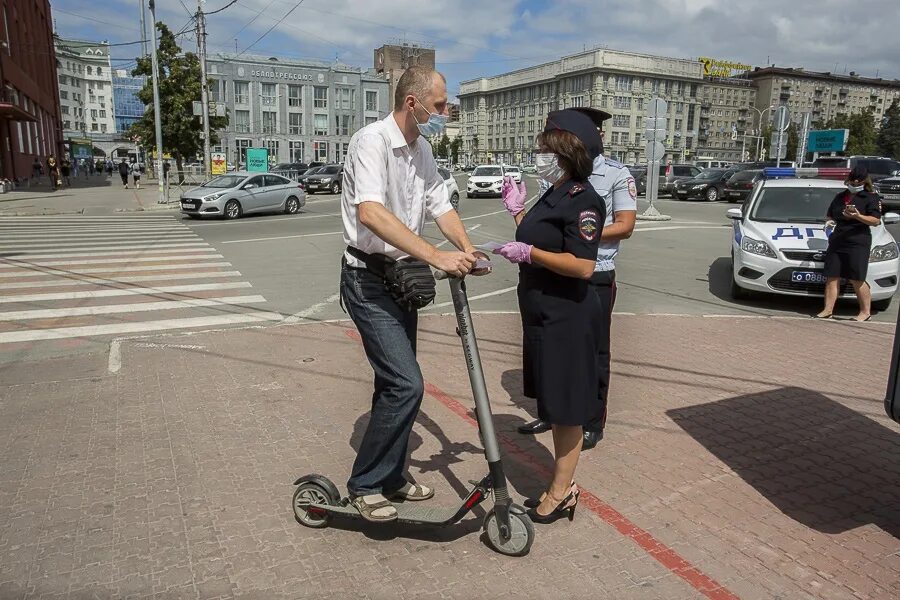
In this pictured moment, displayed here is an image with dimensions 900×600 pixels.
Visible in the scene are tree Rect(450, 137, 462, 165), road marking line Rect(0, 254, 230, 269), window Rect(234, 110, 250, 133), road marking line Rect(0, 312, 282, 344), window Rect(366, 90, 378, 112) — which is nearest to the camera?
road marking line Rect(0, 312, 282, 344)

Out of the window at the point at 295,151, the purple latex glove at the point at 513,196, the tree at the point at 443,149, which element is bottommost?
the purple latex glove at the point at 513,196

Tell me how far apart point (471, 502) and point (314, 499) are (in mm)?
783

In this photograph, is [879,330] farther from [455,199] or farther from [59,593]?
[455,199]

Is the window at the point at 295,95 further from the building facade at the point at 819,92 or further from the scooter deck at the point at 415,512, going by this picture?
the scooter deck at the point at 415,512

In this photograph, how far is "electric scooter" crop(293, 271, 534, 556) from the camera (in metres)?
2.99

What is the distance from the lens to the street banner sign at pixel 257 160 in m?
39.9

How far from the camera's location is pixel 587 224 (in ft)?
9.85

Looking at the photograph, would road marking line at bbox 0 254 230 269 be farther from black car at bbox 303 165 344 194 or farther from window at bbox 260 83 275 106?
window at bbox 260 83 275 106

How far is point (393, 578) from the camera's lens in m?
2.96

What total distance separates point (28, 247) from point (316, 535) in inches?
541

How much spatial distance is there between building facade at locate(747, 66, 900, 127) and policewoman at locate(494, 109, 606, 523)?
147m

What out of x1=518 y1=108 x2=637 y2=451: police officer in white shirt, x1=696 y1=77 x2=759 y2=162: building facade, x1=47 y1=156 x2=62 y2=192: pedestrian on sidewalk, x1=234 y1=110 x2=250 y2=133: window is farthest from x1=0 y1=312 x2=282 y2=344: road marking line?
x1=696 y1=77 x2=759 y2=162: building facade

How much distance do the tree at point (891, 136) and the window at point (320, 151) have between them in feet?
239

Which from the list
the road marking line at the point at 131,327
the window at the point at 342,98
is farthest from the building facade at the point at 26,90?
the window at the point at 342,98
